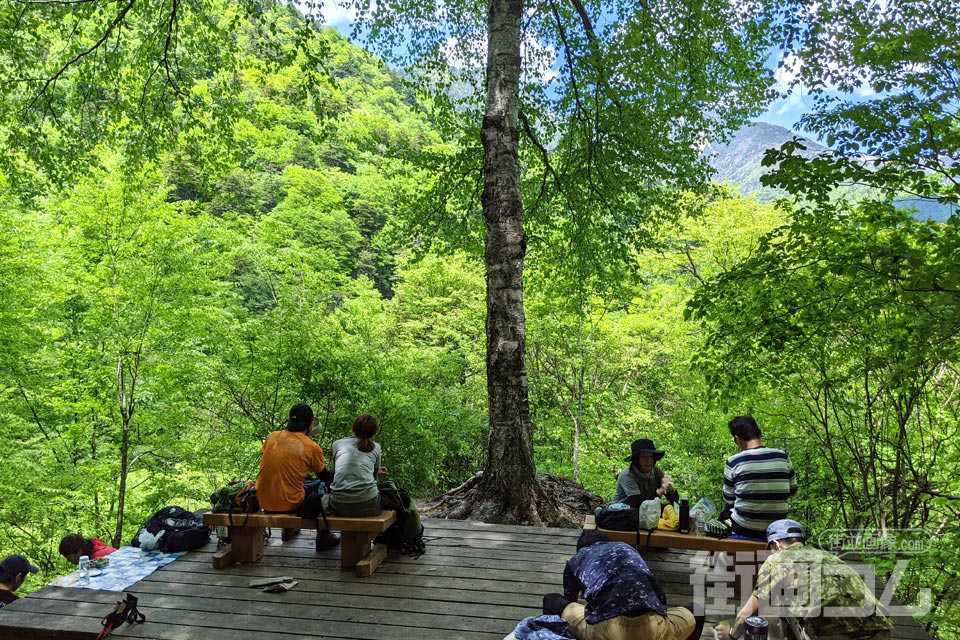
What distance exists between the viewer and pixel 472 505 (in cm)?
616

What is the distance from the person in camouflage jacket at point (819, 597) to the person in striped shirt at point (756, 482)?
0.83 metres

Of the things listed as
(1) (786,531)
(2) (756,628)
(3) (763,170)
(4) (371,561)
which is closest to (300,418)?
(4) (371,561)

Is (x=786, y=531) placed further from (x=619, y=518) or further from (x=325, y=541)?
(x=325, y=541)

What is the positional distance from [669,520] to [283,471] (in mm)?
3288

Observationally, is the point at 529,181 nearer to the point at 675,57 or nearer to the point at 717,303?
the point at 675,57

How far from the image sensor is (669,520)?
4504 millimetres

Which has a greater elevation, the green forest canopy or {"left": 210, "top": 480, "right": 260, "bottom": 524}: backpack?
the green forest canopy

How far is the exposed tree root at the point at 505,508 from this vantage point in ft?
19.4

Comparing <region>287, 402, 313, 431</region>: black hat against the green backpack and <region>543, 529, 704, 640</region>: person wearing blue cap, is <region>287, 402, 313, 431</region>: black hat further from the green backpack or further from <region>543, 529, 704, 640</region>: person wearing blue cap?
<region>543, 529, 704, 640</region>: person wearing blue cap

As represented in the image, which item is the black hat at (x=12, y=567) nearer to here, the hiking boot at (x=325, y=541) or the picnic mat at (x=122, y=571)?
the picnic mat at (x=122, y=571)

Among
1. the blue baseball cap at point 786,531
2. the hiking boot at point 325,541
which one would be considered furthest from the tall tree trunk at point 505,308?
the blue baseball cap at point 786,531

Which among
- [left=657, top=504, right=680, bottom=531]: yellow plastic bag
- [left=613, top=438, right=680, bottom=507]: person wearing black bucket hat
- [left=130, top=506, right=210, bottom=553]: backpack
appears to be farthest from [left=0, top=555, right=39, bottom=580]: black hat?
[left=657, top=504, right=680, bottom=531]: yellow plastic bag

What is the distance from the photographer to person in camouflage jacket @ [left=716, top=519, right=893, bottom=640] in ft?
9.02

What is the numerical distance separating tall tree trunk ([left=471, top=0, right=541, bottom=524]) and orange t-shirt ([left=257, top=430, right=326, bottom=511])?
2.17 metres
